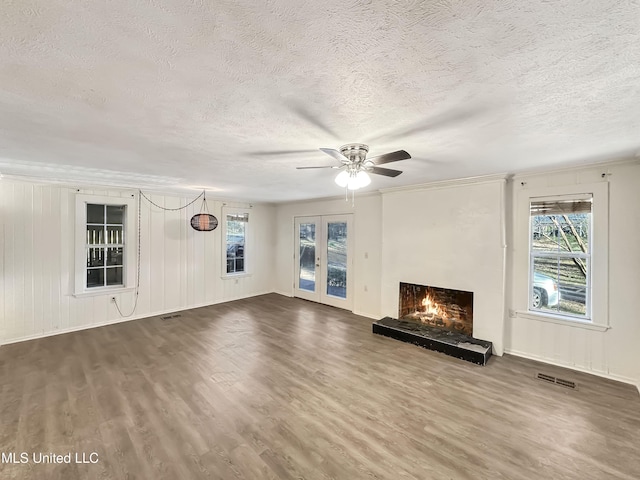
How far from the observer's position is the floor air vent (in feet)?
9.99

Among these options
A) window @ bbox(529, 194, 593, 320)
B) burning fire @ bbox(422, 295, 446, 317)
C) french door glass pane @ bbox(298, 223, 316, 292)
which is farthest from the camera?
french door glass pane @ bbox(298, 223, 316, 292)

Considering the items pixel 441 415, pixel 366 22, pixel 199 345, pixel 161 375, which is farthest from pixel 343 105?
pixel 199 345

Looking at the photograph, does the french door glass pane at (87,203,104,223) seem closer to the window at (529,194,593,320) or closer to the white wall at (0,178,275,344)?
the white wall at (0,178,275,344)

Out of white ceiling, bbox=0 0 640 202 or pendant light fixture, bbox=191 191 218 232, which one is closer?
white ceiling, bbox=0 0 640 202

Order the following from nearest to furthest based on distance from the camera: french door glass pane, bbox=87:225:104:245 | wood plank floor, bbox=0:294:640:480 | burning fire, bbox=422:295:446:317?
wood plank floor, bbox=0:294:640:480, burning fire, bbox=422:295:446:317, french door glass pane, bbox=87:225:104:245

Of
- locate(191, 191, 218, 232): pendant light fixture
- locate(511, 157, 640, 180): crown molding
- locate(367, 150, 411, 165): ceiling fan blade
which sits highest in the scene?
locate(511, 157, 640, 180): crown molding

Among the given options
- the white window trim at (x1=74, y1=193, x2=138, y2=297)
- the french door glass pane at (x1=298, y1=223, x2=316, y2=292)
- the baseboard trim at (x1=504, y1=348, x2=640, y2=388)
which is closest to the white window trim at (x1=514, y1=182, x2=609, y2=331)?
the baseboard trim at (x1=504, y1=348, x2=640, y2=388)

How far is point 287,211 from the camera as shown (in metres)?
7.31

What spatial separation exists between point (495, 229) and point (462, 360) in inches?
73.3

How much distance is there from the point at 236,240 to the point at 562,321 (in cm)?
635

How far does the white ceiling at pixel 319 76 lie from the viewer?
102 cm

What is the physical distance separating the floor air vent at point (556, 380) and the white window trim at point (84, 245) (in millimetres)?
6613

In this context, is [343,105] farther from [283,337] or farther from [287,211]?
[287,211]

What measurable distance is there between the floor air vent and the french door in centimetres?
334
